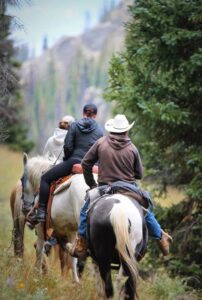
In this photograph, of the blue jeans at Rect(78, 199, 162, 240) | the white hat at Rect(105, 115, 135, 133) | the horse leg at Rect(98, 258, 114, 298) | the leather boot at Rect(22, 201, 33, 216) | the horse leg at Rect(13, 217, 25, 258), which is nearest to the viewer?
the horse leg at Rect(98, 258, 114, 298)

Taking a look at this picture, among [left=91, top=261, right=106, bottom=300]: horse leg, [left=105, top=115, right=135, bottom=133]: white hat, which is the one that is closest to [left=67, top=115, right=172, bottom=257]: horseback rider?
[left=105, top=115, right=135, bottom=133]: white hat

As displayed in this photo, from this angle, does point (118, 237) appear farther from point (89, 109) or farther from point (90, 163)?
point (89, 109)

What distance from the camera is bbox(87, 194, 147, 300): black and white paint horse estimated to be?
24.2 feet

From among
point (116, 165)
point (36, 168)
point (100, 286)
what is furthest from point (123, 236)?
point (36, 168)

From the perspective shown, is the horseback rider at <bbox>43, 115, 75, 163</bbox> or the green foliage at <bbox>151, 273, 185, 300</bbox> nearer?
the green foliage at <bbox>151, 273, 185, 300</bbox>

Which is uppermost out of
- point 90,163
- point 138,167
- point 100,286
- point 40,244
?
point 138,167

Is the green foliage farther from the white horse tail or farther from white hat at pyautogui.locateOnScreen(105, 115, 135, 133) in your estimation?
white hat at pyautogui.locateOnScreen(105, 115, 135, 133)

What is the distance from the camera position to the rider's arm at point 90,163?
885cm

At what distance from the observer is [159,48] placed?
12375 mm

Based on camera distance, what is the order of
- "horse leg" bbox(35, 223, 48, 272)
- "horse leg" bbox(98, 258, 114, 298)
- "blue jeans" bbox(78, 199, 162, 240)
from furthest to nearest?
"horse leg" bbox(35, 223, 48, 272)
"blue jeans" bbox(78, 199, 162, 240)
"horse leg" bbox(98, 258, 114, 298)

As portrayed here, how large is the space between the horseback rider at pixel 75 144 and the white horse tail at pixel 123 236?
10.2 ft

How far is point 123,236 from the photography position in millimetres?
7344

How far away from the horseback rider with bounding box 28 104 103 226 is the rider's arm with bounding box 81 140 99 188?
52.4 inches

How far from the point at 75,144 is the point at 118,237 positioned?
3.47m
